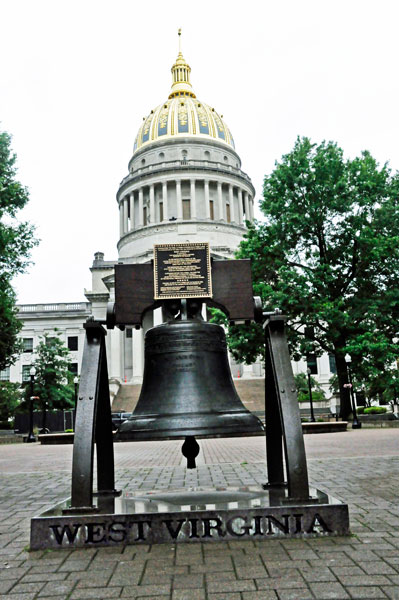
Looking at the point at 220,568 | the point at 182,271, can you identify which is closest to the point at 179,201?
the point at 182,271

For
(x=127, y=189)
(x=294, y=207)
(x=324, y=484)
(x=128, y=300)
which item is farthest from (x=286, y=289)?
(x=127, y=189)

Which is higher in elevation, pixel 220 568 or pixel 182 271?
pixel 182 271

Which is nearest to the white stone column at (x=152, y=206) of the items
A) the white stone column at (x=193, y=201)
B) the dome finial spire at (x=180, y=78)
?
the white stone column at (x=193, y=201)

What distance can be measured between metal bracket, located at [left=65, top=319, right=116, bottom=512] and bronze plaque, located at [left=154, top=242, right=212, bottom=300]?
33.4 inches

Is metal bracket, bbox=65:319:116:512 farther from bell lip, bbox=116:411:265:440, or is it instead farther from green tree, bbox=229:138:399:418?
green tree, bbox=229:138:399:418

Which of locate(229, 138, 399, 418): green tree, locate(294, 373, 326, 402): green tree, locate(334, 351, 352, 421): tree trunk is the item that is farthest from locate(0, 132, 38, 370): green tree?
locate(294, 373, 326, 402): green tree

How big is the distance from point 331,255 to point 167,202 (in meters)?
52.1

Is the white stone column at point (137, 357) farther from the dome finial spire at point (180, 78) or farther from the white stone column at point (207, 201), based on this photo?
the dome finial spire at point (180, 78)

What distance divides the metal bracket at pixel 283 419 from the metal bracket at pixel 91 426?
1770 millimetres

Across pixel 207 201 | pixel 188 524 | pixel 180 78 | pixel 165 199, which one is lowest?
pixel 188 524

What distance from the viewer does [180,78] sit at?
94.8m

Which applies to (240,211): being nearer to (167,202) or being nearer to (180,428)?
(167,202)

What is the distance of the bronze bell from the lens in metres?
5.22

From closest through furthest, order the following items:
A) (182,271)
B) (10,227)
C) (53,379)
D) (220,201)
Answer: (182,271) < (10,227) < (53,379) < (220,201)
